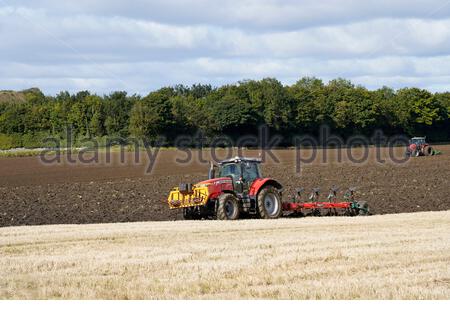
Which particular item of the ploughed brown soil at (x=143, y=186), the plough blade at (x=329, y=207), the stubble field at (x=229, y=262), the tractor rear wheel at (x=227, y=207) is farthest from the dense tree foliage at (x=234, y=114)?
the stubble field at (x=229, y=262)

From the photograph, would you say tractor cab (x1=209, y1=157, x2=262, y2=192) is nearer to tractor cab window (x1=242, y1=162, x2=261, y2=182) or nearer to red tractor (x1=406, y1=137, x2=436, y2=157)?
tractor cab window (x1=242, y1=162, x2=261, y2=182)

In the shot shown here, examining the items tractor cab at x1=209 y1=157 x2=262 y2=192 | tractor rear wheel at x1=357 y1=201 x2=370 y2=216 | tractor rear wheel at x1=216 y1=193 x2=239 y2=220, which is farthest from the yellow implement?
tractor rear wheel at x1=357 y1=201 x2=370 y2=216

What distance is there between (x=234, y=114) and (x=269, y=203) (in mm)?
78765

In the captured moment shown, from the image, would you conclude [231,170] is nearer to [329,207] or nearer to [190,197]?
[190,197]

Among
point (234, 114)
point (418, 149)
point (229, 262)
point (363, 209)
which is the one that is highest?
point (234, 114)

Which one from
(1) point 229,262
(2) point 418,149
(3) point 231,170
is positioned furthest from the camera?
(2) point 418,149

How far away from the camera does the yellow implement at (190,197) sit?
23625 mm

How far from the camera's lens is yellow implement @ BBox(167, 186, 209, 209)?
23625 mm

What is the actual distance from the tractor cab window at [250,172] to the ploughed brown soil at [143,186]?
3.53 metres

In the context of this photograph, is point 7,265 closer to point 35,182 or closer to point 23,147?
point 35,182

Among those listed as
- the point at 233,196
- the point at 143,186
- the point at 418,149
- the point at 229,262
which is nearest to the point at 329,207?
the point at 233,196

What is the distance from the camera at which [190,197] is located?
78.3 feet
